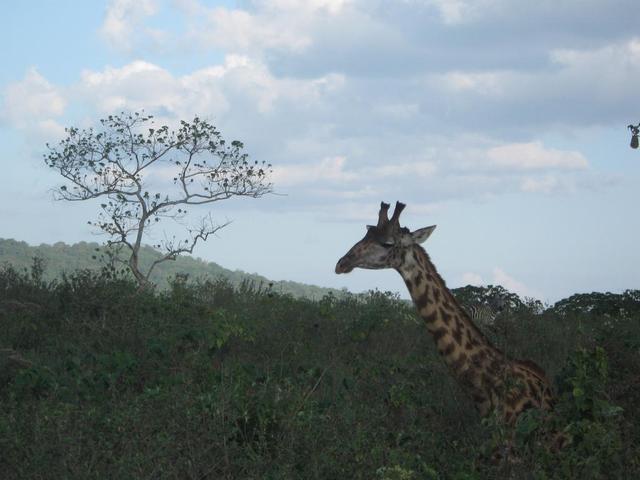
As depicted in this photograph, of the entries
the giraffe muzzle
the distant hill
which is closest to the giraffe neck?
the giraffe muzzle

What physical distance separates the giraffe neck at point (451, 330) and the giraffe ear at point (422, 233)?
0.26 ft

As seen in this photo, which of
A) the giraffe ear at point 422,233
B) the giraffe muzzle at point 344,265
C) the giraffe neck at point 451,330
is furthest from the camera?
the giraffe muzzle at point 344,265

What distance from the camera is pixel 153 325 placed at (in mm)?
14305

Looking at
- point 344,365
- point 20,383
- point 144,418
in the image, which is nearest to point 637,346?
point 344,365

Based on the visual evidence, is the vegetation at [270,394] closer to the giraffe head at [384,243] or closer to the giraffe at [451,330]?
the giraffe at [451,330]

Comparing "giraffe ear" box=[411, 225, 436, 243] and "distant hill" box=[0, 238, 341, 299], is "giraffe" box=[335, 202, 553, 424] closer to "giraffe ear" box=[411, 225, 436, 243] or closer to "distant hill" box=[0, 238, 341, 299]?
"giraffe ear" box=[411, 225, 436, 243]

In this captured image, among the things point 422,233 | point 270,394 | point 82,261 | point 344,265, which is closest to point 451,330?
point 422,233

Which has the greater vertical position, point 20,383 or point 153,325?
point 153,325

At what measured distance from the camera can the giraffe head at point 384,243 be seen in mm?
9398

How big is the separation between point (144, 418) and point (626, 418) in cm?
449

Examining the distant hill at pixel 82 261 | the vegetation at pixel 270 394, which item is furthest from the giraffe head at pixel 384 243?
the distant hill at pixel 82 261

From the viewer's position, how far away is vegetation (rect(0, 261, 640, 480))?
24.2 feet

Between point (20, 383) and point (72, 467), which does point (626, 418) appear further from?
point (20, 383)

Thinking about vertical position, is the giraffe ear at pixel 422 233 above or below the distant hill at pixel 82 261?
below
